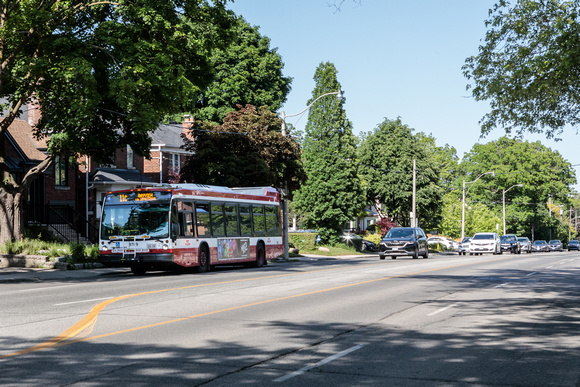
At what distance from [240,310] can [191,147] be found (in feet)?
92.9

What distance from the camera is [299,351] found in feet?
28.5

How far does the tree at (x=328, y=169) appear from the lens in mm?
56281

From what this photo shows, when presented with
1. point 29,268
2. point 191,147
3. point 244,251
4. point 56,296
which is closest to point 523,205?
point 191,147

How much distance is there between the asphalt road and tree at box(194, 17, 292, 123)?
38.3 metres

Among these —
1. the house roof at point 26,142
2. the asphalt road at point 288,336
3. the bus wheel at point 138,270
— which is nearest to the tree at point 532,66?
the asphalt road at point 288,336

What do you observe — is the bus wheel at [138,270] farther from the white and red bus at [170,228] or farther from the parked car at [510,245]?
the parked car at [510,245]

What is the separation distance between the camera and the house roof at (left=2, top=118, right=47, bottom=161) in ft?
126

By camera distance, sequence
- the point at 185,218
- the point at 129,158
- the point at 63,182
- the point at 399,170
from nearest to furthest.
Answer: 1. the point at 185,218
2. the point at 63,182
3. the point at 129,158
4. the point at 399,170

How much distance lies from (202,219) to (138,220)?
2535 mm

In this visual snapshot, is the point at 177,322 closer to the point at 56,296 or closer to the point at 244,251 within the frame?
the point at 56,296

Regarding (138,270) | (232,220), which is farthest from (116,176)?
(138,270)

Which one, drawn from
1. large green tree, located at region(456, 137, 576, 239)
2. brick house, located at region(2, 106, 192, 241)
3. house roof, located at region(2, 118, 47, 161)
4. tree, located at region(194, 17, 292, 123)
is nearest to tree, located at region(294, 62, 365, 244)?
tree, located at region(194, 17, 292, 123)

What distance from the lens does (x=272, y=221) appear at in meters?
31.6

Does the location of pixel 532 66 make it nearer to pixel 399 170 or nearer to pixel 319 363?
pixel 319 363
